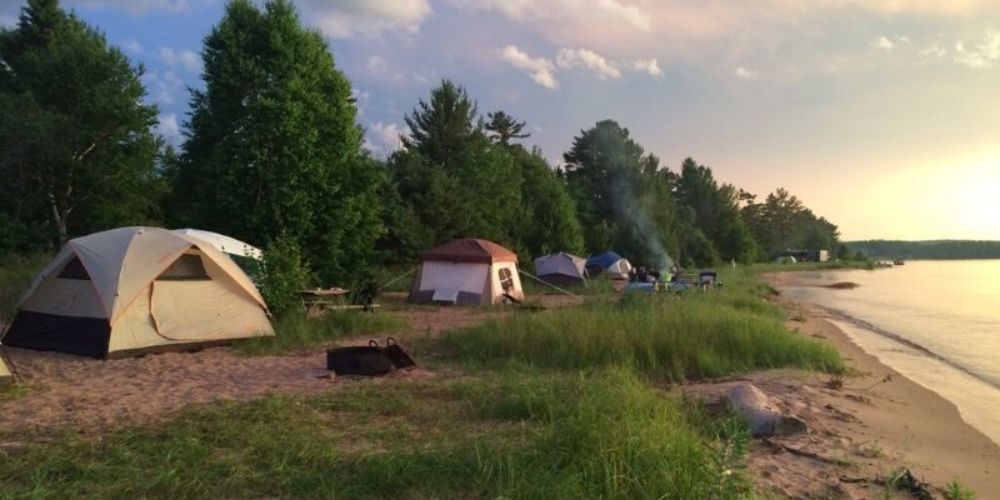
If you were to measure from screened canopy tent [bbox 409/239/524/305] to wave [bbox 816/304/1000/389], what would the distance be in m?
10.6

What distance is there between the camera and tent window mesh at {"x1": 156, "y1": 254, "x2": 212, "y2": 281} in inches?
433

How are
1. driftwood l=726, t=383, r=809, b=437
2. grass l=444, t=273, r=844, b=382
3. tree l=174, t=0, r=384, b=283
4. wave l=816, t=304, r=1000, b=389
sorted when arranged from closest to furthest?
driftwood l=726, t=383, r=809, b=437 → grass l=444, t=273, r=844, b=382 → wave l=816, t=304, r=1000, b=389 → tree l=174, t=0, r=384, b=283

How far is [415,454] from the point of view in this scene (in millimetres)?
5008

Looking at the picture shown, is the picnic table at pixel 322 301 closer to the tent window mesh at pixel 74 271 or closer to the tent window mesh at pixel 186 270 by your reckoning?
the tent window mesh at pixel 186 270

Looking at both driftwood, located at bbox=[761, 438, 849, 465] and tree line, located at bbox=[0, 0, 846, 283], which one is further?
tree line, located at bbox=[0, 0, 846, 283]

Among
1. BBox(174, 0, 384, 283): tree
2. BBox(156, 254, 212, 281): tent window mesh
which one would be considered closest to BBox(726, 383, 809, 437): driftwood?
BBox(156, 254, 212, 281): tent window mesh

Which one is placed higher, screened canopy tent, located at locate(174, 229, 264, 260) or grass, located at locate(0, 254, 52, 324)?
screened canopy tent, located at locate(174, 229, 264, 260)

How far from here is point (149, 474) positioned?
468cm

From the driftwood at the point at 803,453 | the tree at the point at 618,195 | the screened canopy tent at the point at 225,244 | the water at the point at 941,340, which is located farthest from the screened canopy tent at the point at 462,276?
the tree at the point at 618,195

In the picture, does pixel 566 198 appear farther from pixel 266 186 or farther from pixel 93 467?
pixel 93 467

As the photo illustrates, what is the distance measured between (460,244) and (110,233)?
413 inches

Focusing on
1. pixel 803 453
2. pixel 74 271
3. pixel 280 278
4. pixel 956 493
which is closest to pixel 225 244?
pixel 280 278

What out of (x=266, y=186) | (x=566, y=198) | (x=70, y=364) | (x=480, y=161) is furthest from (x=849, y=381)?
(x=566, y=198)

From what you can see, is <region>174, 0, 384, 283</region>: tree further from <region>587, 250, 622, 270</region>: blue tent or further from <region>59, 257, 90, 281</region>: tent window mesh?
<region>587, 250, 622, 270</region>: blue tent
